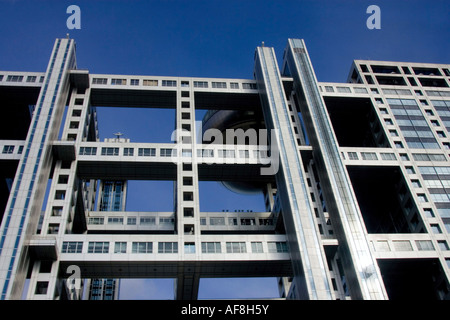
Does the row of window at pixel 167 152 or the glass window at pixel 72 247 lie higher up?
the row of window at pixel 167 152

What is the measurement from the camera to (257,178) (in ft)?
257

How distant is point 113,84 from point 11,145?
21.0m

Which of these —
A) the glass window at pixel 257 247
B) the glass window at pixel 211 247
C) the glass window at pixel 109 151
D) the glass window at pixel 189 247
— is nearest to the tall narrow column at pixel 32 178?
the glass window at pixel 109 151

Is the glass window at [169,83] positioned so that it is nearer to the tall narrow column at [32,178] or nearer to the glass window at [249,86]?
the glass window at [249,86]

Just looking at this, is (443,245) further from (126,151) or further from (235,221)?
(126,151)

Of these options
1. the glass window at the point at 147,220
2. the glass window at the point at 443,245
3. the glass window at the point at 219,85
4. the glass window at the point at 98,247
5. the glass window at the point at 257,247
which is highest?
the glass window at the point at 219,85

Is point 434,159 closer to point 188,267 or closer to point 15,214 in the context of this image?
point 188,267

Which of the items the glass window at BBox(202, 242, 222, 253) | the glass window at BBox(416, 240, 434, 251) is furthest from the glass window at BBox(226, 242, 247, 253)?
the glass window at BBox(416, 240, 434, 251)

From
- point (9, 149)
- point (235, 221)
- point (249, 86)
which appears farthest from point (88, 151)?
point (249, 86)

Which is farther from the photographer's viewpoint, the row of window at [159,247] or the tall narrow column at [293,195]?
the row of window at [159,247]

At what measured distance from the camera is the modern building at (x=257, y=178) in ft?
194

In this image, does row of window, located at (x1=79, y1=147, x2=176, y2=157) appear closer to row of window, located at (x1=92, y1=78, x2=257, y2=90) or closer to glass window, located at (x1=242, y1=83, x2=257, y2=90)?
row of window, located at (x1=92, y1=78, x2=257, y2=90)

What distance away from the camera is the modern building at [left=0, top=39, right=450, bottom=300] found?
2323 inches

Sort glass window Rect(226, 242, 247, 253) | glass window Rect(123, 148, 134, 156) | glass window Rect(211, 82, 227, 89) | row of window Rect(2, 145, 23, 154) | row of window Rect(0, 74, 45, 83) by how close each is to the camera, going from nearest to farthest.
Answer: glass window Rect(226, 242, 247, 253)
row of window Rect(2, 145, 23, 154)
glass window Rect(123, 148, 134, 156)
row of window Rect(0, 74, 45, 83)
glass window Rect(211, 82, 227, 89)
